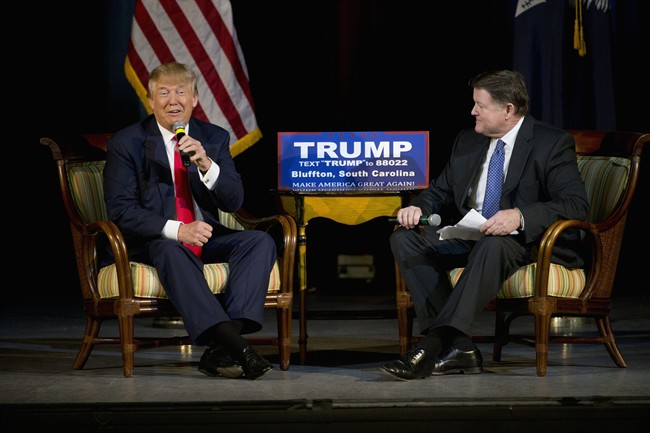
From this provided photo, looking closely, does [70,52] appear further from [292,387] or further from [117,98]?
[292,387]

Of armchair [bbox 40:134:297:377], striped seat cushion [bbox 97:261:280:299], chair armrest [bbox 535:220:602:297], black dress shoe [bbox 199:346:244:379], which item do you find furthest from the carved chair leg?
chair armrest [bbox 535:220:602:297]

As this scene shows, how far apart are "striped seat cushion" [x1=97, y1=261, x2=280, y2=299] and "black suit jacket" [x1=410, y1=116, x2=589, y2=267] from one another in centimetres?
84

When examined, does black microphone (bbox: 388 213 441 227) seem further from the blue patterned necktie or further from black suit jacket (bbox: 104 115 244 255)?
black suit jacket (bbox: 104 115 244 255)

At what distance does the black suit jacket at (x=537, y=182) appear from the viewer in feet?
14.7

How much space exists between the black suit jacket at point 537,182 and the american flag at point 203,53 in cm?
168

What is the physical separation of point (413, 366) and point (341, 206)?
0.95m

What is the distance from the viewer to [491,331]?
5676 millimetres

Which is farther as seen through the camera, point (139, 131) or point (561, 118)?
point (561, 118)

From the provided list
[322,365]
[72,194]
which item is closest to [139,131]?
[72,194]

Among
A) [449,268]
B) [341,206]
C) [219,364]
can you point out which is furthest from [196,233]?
[449,268]

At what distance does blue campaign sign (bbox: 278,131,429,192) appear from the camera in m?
5.10

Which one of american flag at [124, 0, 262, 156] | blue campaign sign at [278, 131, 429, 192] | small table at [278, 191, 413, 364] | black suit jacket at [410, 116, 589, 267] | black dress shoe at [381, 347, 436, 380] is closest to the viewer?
black dress shoe at [381, 347, 436, 380]

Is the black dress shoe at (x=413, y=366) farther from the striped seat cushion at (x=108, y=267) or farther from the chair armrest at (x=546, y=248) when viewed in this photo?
the striped seat cushion at (x=108, y=267)

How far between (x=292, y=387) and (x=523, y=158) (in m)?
1.31
